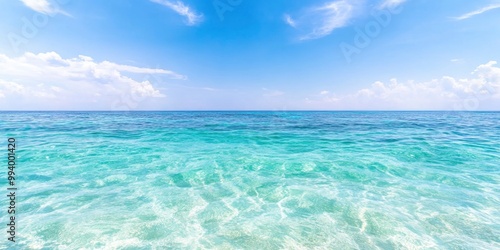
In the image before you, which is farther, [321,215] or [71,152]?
[71,152]

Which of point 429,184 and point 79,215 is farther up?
point 429,184

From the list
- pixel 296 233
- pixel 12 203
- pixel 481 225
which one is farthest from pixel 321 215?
pixel 12 203

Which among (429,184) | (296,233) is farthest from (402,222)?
(429,184)

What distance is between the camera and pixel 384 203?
786 centimetres

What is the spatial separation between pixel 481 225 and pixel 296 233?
5525 millimetres

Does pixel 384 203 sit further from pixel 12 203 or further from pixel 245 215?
pixel 12 203

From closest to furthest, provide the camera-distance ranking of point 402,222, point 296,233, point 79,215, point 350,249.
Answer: point 350,249
point 296,233
point 402,222
point 79,215

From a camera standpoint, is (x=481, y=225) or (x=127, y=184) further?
(x=127, y=184)

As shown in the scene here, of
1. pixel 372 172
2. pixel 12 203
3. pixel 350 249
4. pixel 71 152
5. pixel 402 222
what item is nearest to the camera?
pixel 350 249

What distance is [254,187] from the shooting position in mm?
9484

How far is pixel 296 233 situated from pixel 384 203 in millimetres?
3992

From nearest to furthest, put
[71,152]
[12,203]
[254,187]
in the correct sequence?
[12,203], [254,187], [71,152]

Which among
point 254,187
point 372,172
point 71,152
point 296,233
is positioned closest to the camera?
point 296,233

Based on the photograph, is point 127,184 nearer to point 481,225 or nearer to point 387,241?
point 387,241
